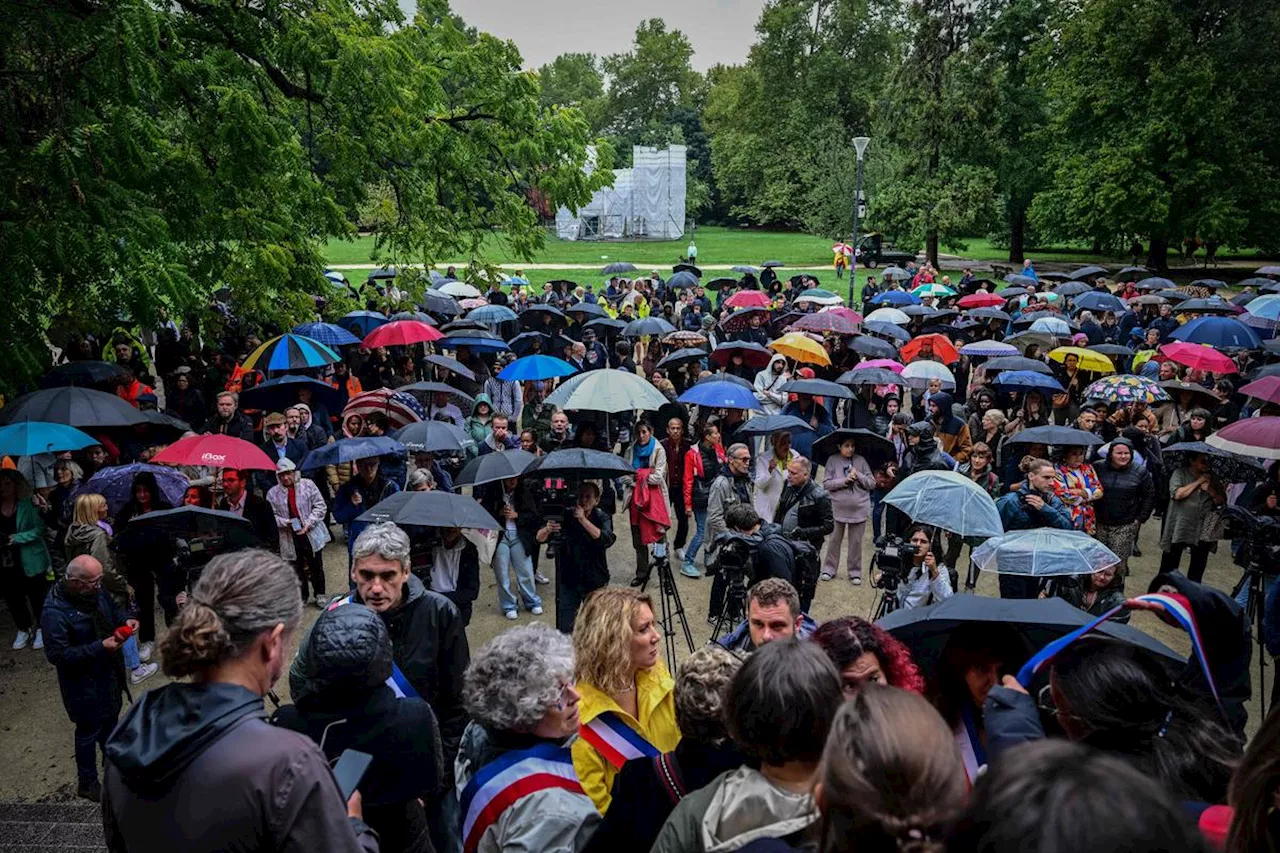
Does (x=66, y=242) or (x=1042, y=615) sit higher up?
(x=66, y=242)

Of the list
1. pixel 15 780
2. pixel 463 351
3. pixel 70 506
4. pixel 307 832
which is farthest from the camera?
pixel 463 351

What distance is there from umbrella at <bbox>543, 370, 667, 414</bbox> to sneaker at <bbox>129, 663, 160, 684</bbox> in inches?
170

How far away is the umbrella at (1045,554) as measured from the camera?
5684 millimetres

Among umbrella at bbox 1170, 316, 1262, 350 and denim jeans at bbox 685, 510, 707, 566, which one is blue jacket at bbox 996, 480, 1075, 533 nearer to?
denim jeans at bbox 685, 510, 707, 566

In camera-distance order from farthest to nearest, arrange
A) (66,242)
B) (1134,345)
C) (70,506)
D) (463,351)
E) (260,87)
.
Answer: (1134,345) < (463,351) < (260,87) < (66,242) < (70,506)

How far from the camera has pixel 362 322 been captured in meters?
15.2

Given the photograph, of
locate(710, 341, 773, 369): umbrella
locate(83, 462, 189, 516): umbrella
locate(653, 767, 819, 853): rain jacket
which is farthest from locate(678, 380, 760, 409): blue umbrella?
locate(653, 767, 819, 853): rain jacket

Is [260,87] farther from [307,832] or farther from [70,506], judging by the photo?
[307,832]

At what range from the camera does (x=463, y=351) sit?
45.6 feet

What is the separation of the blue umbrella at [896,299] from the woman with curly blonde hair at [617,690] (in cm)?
1833

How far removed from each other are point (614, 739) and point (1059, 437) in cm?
650

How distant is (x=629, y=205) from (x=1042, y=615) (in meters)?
58.2

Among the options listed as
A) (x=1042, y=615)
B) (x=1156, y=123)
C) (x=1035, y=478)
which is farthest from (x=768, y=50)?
(x=1042, y=615)

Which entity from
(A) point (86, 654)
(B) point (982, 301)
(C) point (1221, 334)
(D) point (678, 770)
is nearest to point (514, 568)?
(A) point (86, 654)
